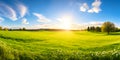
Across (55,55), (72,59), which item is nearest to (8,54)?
(55,55)

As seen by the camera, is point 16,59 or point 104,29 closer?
point 16,59

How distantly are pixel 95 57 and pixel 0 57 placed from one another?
878cm

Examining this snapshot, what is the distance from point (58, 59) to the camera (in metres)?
19.4

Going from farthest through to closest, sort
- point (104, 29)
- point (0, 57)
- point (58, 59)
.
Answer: point (104, 29) → point (58, 59) → point (0, 57)

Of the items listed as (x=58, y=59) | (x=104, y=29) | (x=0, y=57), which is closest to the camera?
(x=0, y=57)

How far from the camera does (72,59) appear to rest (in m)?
19.3

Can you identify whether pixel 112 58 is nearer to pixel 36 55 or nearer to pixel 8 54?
pixel 36 55

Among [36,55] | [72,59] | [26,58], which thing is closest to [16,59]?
[26,58]

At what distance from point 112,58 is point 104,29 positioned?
89643 millimetres

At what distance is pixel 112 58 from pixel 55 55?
18.1 ft

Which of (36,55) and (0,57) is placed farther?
(36,55)

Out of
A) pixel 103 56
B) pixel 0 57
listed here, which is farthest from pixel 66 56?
pixel 0 57

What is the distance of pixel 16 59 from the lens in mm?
18531

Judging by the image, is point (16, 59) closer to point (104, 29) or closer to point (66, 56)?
point (66, 56)
